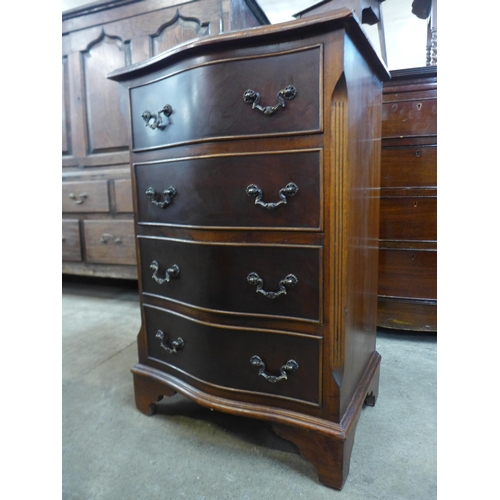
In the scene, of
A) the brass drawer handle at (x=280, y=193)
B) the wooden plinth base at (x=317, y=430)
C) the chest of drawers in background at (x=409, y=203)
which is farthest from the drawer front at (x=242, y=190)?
the chest of drawers in background at (x=409, y=203)

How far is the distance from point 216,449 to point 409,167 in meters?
1.27

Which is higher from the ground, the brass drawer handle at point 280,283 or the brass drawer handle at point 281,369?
the brass drawer handle at point 280,283

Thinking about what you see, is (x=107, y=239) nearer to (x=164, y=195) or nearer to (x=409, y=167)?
(x=164, y=195)

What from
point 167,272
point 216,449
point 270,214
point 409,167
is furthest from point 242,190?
point 409,167

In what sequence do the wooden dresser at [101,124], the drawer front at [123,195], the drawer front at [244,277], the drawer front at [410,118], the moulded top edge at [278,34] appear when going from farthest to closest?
the drawer front at [123,195]
the wooden dresser at [101,124]
the drawer front at [410,118]
the drawer front at [244,277]
the moulded top edge at [278,34]

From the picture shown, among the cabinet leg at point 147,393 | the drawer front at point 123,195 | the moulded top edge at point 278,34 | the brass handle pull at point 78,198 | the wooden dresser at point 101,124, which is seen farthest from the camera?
the brass handle pull at point 78,198

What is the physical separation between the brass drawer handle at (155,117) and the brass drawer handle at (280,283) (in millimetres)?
452

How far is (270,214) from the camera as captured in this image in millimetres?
814

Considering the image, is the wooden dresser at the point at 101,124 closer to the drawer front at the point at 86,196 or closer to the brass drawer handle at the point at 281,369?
the drawer front at the point at 86,196

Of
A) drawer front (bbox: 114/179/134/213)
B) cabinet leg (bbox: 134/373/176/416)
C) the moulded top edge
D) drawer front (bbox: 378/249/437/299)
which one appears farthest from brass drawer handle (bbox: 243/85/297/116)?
drawer front (bbox: 114/179/134/213)

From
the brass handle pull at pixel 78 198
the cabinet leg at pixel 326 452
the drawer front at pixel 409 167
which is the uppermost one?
the drawer front at pixel 409 167

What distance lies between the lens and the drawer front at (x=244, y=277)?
0.81 metres

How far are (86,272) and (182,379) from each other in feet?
4.52
